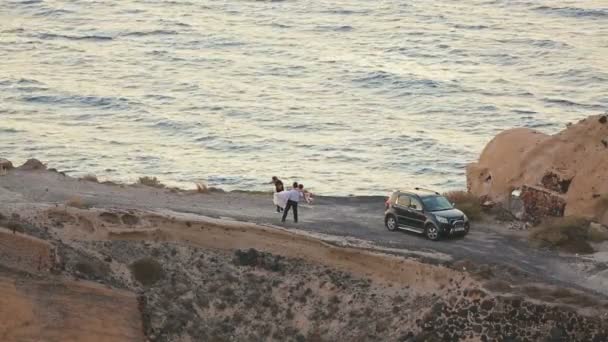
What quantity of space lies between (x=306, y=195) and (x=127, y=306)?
39.6 feet

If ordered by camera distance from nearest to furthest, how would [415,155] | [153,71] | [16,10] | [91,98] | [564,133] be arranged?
[564,133], [415,155], [91,98], [153,71], [16,10]

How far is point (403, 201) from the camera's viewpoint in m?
43.1

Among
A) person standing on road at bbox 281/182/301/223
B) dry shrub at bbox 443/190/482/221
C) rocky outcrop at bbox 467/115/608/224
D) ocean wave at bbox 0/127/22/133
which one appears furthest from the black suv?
ocean wave at bbox 0/127/22/133

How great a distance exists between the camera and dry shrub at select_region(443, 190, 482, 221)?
45156mm

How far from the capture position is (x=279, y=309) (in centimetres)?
3956

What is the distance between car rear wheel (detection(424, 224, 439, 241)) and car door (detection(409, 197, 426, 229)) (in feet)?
0.83

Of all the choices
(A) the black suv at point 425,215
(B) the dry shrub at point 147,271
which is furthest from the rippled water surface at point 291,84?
(B) the dry shrub at point 147,271

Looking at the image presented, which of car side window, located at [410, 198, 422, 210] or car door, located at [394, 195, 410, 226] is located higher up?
car side window, located at [410, 198, 422, 210]

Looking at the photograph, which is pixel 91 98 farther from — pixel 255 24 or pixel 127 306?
pixel 127 306

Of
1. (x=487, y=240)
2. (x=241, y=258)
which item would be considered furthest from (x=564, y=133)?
(x=241, y=258)

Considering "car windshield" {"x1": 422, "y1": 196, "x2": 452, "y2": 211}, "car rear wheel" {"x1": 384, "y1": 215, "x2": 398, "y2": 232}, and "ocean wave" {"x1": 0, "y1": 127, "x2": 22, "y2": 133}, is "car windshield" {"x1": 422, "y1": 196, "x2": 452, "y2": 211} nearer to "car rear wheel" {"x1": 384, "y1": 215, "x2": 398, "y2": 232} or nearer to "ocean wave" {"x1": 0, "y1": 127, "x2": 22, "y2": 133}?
"car rear wheel" {"x1": 384, "y1": 215, "x2": 398, "y2": 232}

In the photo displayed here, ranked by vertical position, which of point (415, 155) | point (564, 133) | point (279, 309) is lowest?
point (415, 155)

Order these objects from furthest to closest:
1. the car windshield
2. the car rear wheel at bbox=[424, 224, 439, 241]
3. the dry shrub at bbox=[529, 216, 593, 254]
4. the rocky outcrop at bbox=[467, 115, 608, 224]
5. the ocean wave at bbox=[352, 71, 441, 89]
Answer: the ocean wave at bbox=[352, 71, 441, 89]
the rocky outcrop at bbox=[467, 115, 608, 224]
the car windshield
the car rear wheel at bbox=[424, 224, 439, 241]
the dry shrub at bbox=[529, 216, 593, 254]

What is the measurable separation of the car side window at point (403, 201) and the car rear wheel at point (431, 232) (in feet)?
4.39
